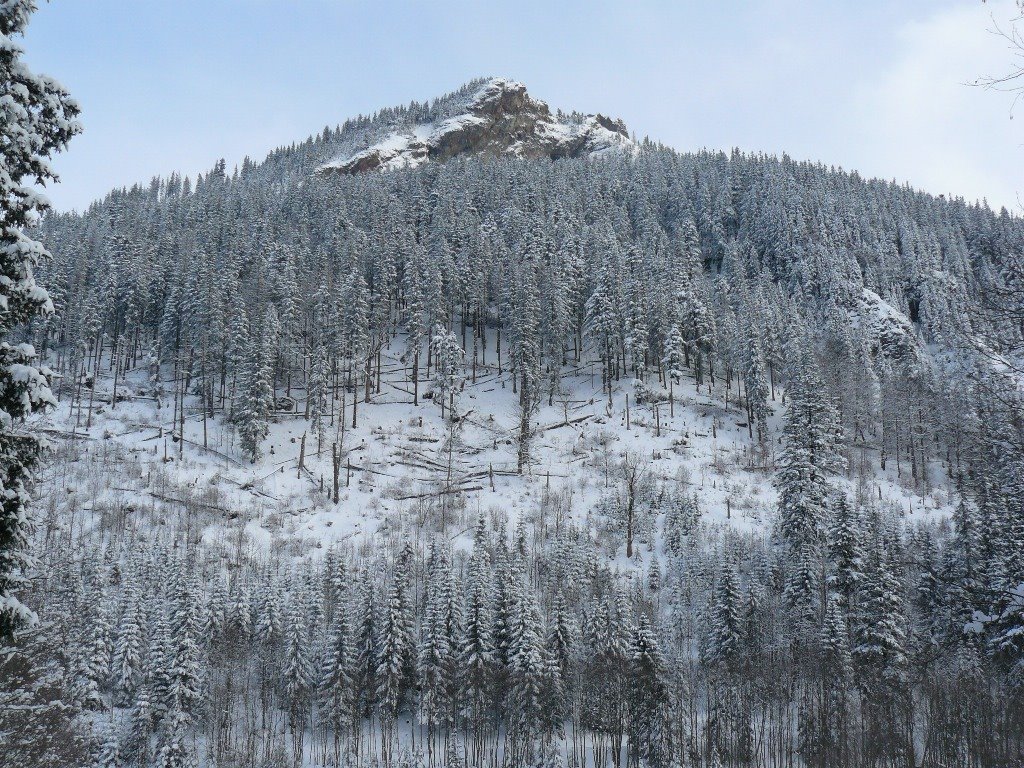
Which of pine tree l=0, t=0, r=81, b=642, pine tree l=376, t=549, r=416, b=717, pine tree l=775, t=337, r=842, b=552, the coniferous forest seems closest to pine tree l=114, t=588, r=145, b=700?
the coniferous forest

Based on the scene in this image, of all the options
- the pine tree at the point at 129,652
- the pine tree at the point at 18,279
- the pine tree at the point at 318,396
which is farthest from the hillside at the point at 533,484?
the pine tree at the point at 18,279

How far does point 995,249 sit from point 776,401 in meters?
80.6

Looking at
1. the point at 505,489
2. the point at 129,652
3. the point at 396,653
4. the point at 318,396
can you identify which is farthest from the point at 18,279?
the point at 318,396

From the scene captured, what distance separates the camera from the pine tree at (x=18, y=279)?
10656mm

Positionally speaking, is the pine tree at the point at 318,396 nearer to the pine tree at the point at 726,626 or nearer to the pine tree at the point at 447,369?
the pine tree at the point at 447,369

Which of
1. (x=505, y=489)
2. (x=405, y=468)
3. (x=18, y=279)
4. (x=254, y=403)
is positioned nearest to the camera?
(x=18, y=279)

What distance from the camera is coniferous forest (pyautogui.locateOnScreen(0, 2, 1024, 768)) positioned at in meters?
19.2

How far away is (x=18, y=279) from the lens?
11.1m

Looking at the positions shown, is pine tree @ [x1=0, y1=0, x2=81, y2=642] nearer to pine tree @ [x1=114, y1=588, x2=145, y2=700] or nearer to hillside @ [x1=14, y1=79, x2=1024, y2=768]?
hillside @ [x1=14, y1=79, x2=1024, y2=768]

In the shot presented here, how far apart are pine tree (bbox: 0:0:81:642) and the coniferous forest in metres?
0.06

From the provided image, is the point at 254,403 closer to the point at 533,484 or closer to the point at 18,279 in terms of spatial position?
the point at 533,484

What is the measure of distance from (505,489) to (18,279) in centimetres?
5767

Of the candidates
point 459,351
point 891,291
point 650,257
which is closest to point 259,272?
point 459,351

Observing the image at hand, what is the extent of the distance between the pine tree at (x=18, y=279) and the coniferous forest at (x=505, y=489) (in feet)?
0.19
